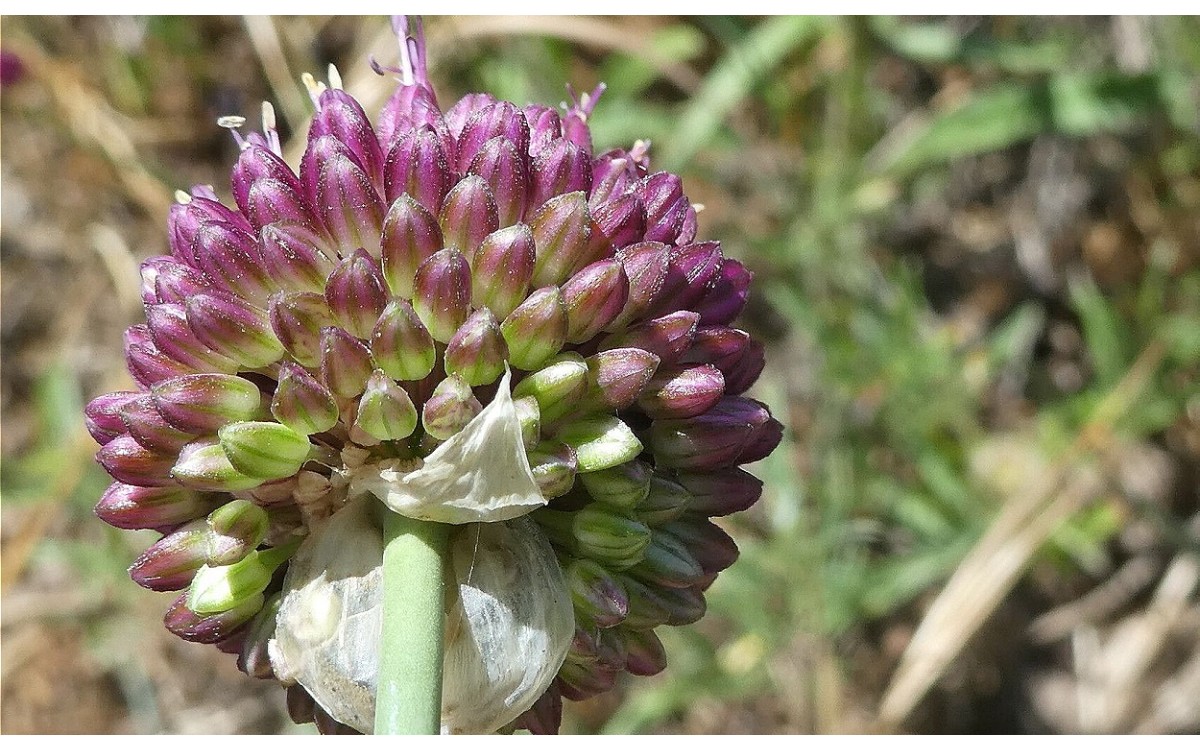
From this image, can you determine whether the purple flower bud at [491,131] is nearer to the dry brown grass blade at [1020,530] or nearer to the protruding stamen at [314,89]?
the protruding stamen at [314,89]

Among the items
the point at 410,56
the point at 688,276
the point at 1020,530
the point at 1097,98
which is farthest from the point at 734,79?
the point at 688,276

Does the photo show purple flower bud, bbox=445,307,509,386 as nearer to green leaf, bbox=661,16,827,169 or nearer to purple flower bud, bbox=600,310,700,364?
purple flower bud, bbox=600,310,700,364

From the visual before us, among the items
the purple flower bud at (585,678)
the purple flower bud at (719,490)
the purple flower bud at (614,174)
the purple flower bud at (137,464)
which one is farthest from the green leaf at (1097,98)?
the purple flower bud at (137,464)

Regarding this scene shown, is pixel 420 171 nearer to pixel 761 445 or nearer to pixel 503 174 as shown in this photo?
pixel 503 174

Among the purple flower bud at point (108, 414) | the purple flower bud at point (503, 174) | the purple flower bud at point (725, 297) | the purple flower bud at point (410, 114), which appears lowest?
the purple flower bud at point (108, 414)

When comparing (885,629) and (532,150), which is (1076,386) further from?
(532,150)

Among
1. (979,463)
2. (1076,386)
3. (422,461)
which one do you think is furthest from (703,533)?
(1076,386)

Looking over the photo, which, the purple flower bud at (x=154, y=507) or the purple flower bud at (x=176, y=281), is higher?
the purple flower bud at (x=176, y=281)
